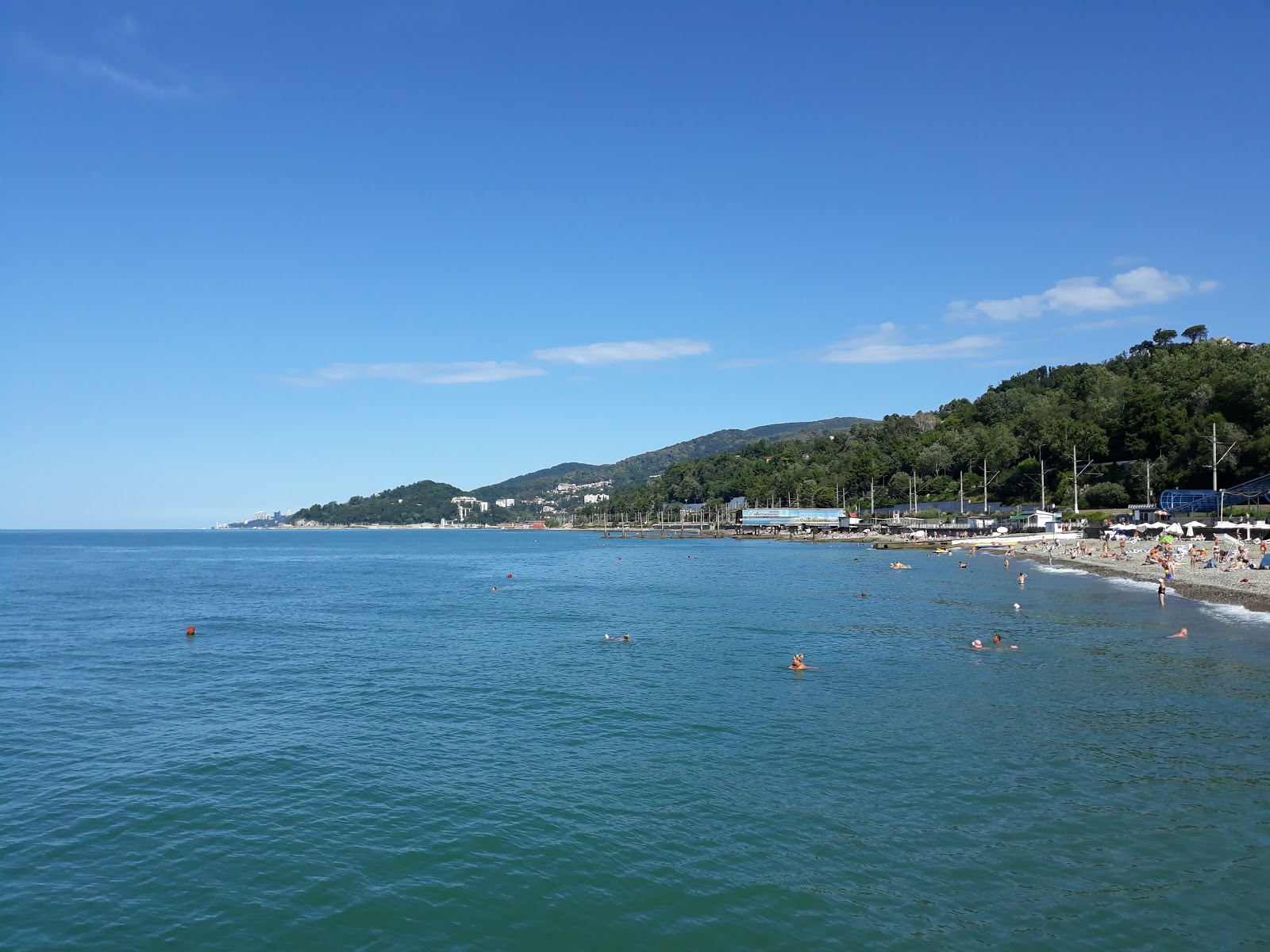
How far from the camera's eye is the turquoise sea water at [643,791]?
12078mm

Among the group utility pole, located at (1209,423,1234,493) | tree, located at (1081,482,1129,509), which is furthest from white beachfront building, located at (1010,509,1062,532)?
utility pole, located at (1209,423,1234,493)

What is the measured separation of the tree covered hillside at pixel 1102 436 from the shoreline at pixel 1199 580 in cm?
4480

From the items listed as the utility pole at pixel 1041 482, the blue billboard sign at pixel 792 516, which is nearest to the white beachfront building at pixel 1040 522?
the utility pole at pixel 1041 482

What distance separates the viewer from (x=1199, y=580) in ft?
172

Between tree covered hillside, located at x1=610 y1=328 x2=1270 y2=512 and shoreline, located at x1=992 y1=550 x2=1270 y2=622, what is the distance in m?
44.8

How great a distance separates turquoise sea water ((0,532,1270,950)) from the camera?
12078 millimetres

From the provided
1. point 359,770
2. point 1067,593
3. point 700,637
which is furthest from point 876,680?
point 1067,593

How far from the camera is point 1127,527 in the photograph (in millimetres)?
90562

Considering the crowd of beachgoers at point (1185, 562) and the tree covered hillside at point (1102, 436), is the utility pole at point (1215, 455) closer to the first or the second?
the tree covered hillside at point (1102, 436)

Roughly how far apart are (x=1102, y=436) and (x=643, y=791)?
421 ft

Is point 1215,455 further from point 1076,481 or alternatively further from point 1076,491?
point 1076,481

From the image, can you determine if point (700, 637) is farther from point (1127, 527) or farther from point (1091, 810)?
point (1127, 527)

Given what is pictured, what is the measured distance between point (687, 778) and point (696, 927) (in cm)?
602

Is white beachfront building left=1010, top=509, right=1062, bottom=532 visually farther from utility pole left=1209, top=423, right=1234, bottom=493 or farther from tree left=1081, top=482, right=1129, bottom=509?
utility pole left=1209, top=423, right=1234, bottom=493
